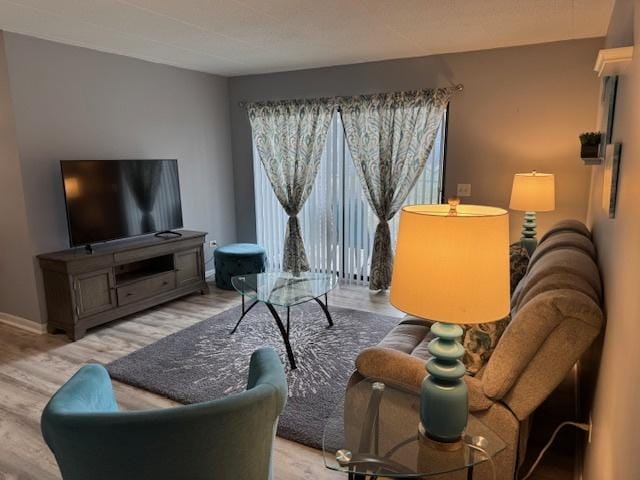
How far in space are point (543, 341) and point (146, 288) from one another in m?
3.61

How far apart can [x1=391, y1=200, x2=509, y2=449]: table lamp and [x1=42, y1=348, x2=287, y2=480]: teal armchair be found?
540 mm

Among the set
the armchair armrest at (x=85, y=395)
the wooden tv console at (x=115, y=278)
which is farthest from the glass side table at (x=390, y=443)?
the wooden tv console at (x=115, y=278)

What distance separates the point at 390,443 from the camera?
5.15 feet

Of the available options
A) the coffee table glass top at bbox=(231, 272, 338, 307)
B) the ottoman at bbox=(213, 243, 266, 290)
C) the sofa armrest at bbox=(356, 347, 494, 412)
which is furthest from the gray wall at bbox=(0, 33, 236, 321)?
the sofa armrest at bbox=(356, 347, 494, 412)

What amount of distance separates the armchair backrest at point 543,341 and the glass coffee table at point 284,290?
1678mm

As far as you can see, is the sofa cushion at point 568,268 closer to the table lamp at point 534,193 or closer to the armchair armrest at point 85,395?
the table lamp at point 534,193

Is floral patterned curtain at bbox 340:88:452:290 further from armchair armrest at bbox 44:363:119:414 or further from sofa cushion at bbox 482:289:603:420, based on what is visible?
armchair armrest at bbox 44:363:119:414

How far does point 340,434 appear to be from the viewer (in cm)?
166

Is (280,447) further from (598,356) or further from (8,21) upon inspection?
(8,21)

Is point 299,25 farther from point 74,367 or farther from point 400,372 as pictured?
point 74,367

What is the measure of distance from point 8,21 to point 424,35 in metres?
3.13

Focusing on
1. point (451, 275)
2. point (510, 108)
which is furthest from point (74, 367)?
point (510, 108)

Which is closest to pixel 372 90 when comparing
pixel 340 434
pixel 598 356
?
pixel 598 356

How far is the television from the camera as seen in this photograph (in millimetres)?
3670
